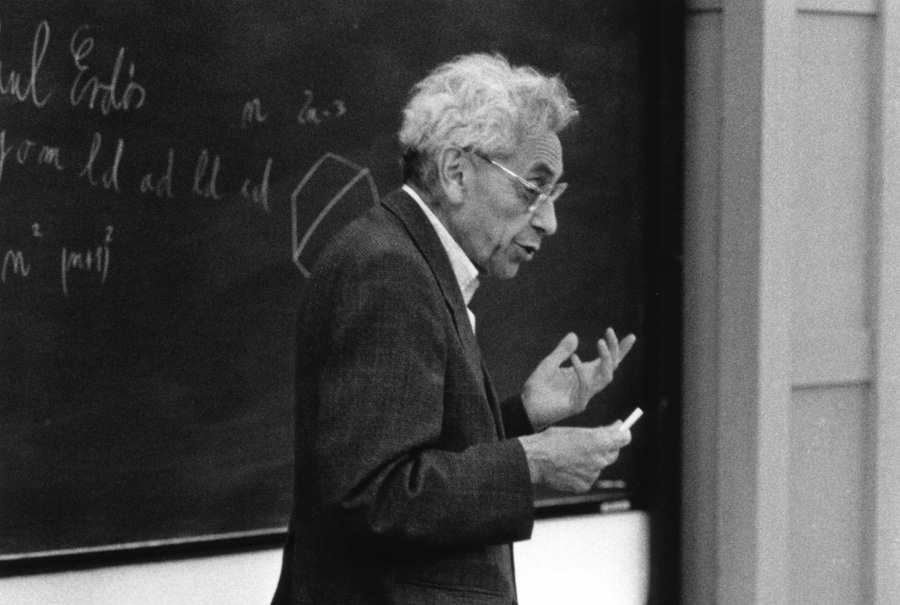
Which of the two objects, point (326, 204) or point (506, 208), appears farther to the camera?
point (326, 204)

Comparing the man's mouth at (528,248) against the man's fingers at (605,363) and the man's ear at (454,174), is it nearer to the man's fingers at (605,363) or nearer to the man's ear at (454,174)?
the man's ear at (454,174)

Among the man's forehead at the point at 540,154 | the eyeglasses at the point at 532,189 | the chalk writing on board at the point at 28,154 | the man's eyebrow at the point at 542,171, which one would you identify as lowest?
the eyeglasses at the point at 532,189

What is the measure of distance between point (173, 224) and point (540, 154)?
0.97 m

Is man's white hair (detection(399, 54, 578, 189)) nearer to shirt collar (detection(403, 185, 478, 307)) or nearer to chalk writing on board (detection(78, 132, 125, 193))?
shirt collar (detection(403, 185, 478, 307))

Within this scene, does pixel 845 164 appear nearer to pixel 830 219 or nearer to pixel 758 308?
pixel 830 219

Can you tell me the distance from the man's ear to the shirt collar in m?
0.04

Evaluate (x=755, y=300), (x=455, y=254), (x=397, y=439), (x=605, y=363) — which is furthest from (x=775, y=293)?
(x=397, y=439)

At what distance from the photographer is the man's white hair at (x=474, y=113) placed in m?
2.21

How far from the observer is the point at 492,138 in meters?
2.21

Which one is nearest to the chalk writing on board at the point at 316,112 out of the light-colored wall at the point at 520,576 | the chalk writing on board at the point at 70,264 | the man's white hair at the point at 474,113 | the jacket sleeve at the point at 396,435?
the chalk writing on board at the point at 70,264

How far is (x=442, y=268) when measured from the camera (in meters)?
2.17

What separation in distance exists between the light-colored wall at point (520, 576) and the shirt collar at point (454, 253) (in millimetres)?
1100

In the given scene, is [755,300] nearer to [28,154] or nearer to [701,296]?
[701,296]

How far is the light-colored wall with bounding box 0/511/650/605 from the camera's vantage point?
2869mm
